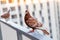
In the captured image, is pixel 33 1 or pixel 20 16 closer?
pixel 20 16

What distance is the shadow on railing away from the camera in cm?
68

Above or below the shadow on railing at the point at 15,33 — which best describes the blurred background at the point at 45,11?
below

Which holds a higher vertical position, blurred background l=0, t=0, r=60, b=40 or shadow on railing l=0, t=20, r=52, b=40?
shadow on railing l=0, t=20, r=52, b=40

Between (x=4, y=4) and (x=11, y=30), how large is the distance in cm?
1020

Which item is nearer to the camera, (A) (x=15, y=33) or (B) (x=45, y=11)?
(A) (x=15, y=33)

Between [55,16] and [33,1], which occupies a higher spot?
[33,1]

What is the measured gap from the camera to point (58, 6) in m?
14.5

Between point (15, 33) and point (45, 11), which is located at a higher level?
point (15, 33)

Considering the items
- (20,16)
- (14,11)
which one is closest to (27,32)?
(14,11)

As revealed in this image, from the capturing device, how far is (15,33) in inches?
34.6

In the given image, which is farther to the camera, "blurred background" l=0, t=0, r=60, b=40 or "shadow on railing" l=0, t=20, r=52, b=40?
"blurred background" l=0, t=0, r=60, b=40

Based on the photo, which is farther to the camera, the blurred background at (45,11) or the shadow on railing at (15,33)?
the blurred background at (45,11)

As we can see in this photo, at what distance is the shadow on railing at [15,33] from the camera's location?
0.68 meters

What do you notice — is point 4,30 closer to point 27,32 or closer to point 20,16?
point 27,32
